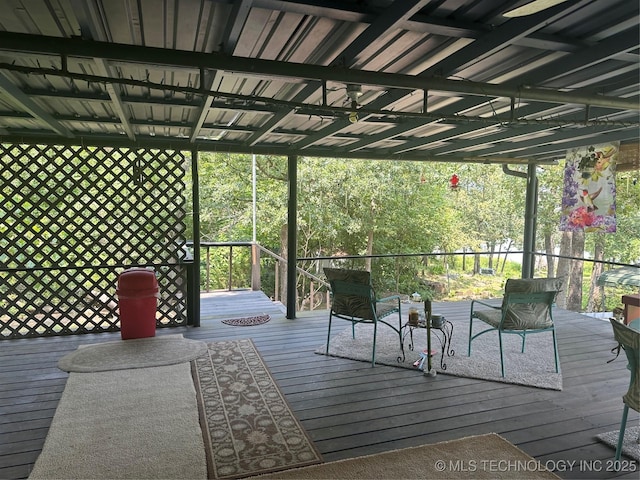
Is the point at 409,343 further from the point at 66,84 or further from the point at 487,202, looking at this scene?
the point at 487,202

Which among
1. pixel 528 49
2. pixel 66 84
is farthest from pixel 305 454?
pixel 66 84

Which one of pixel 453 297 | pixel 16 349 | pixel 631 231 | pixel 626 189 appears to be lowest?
pixel 453 297

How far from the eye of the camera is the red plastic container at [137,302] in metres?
4.18

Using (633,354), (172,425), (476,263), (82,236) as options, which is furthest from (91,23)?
(476,263)

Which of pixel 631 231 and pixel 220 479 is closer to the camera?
pixel 220 479

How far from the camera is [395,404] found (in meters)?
2.93

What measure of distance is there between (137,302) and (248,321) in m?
1.34

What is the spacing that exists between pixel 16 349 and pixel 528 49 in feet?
16.0

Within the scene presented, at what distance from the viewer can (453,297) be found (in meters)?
12.8

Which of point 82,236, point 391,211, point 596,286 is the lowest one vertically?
point 596,286

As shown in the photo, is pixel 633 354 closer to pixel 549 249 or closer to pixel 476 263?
pixel 549 249

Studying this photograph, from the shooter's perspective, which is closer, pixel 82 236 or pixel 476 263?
pixel 82 236

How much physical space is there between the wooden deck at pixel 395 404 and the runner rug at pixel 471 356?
127 mm

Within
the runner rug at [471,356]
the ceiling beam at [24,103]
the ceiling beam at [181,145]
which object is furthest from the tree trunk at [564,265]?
the ceiling beam at [24,103]
